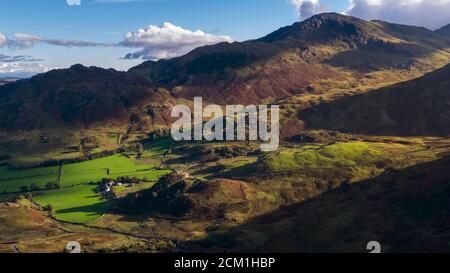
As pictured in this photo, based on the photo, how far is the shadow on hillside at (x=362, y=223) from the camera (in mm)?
144875

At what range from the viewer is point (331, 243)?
152 metres

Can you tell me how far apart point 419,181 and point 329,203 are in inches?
1400

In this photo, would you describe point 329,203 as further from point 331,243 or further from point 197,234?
point 197,234

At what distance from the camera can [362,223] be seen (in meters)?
162

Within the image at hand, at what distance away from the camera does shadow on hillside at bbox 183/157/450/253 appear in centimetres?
14488
